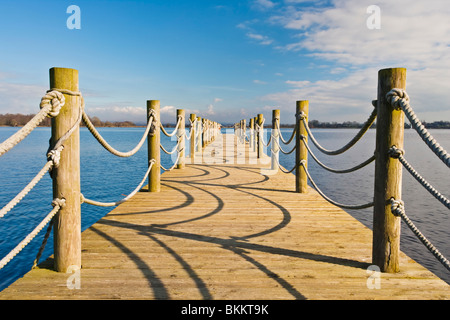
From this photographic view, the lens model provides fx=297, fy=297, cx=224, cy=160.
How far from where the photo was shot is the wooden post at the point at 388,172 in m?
2.54

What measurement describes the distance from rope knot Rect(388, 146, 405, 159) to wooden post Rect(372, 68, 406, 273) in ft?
0.10

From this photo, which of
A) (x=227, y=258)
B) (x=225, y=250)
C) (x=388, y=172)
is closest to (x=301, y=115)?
(x=388, y=172)

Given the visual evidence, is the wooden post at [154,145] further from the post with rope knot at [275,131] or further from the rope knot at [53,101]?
the post with rope knot at [275,131]

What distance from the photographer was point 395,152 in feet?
8.27

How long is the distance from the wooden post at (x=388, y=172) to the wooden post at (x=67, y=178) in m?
2.66

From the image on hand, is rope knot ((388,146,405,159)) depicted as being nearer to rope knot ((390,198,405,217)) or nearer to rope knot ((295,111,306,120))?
rope knot ((390,198,405,217))

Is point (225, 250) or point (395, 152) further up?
point (395, 152)

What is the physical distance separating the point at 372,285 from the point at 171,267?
1.68 metres

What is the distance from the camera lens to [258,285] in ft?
7.75

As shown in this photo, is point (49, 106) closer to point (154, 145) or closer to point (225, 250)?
point (225, 250)

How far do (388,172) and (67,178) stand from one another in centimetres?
276

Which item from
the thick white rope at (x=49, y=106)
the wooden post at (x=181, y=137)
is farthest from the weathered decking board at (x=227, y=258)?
the wooden post at (x=181, y=137)
